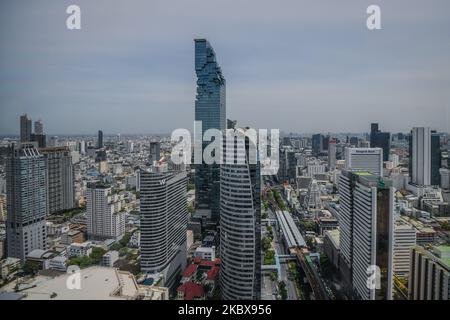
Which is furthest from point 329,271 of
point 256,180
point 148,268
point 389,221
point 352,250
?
point 148,268

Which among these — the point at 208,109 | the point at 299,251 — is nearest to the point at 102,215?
the point at 208,109

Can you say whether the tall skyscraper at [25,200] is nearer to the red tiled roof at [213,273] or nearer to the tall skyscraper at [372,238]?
the red tiled roof at [213,273]

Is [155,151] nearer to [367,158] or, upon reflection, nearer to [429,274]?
[367,158]

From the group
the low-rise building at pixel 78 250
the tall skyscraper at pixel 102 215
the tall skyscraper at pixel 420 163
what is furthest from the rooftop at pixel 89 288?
the tall skyscraper at pixel 420 163
